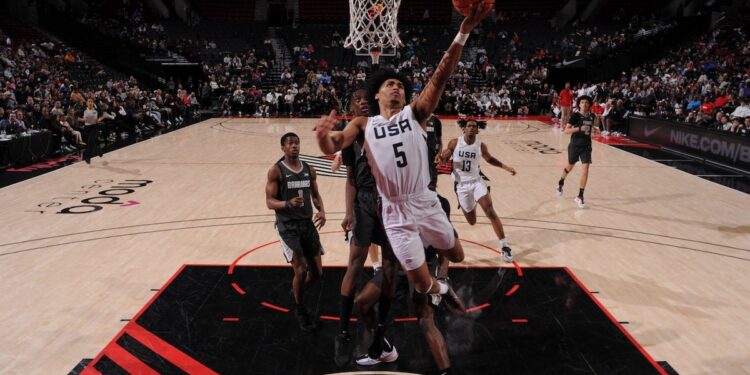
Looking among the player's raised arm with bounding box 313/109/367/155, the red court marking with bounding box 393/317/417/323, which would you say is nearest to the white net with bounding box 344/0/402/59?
the red court marking with bounding box 393/317/417/323

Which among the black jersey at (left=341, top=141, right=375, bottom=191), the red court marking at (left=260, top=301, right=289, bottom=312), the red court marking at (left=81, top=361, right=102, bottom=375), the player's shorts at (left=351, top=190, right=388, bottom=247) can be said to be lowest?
the red court marking at (left=81, top=361, right=102, bottom=375)

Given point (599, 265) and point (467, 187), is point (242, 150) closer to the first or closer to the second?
point (467, 187)

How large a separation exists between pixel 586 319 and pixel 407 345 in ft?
5.37

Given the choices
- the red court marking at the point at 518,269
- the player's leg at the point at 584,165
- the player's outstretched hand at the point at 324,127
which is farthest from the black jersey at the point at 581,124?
the player's outstretched hand at the point at 324,127

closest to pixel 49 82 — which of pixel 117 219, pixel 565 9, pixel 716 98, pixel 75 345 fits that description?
pixel 117 219

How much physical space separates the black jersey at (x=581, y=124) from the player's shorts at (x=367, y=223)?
18.2 feet

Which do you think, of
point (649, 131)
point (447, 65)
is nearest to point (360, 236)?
point (447, 65)

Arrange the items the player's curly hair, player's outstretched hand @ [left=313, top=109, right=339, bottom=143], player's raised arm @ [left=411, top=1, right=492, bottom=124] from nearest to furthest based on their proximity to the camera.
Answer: player's outstretched hand @ [left=313, top=109, right=339, bottom=143]
player's raised arm @ [left=411, top=1, right=492, bottom=124]
the player's curly hair

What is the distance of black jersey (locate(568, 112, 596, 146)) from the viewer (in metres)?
9.05

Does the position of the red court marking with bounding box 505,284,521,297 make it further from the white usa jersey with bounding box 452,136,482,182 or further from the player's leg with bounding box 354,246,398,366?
the player's leg with bounding box 354,246,398,366

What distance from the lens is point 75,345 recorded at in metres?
4.62

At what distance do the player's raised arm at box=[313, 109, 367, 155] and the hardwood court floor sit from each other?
2.66m

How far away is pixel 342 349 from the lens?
459 cm

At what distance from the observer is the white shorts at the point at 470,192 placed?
261 inches
